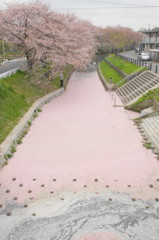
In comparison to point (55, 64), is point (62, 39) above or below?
above

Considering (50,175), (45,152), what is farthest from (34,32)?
(50,175)

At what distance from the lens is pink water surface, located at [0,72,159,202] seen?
948 centimetres

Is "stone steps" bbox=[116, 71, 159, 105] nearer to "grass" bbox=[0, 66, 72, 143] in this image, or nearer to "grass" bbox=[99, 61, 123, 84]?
"grass" bbox=[99, 61, 123, 84]

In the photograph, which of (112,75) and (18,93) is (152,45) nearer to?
(112,75)

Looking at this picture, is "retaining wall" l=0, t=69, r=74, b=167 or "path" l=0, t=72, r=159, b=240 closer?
"path" l=0, t=72, r=159, b=240

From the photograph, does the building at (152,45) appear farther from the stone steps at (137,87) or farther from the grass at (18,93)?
the grass at (18,93)

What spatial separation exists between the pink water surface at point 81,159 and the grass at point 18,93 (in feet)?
4.84

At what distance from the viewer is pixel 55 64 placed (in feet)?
89.0

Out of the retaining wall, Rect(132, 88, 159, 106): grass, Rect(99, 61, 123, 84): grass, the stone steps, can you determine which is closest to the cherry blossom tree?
the retaining wall

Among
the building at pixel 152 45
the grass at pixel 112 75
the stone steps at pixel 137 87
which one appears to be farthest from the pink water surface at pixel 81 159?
the building at pixel 152 45

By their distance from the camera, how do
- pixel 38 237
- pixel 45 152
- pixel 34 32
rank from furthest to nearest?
1. pixel 34 32
2. pixel 45 152
3. pixel 38 237

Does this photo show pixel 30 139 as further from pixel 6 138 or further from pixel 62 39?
pixel 62 39

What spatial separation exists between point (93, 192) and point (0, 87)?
12.3 m

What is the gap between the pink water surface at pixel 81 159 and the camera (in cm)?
948
